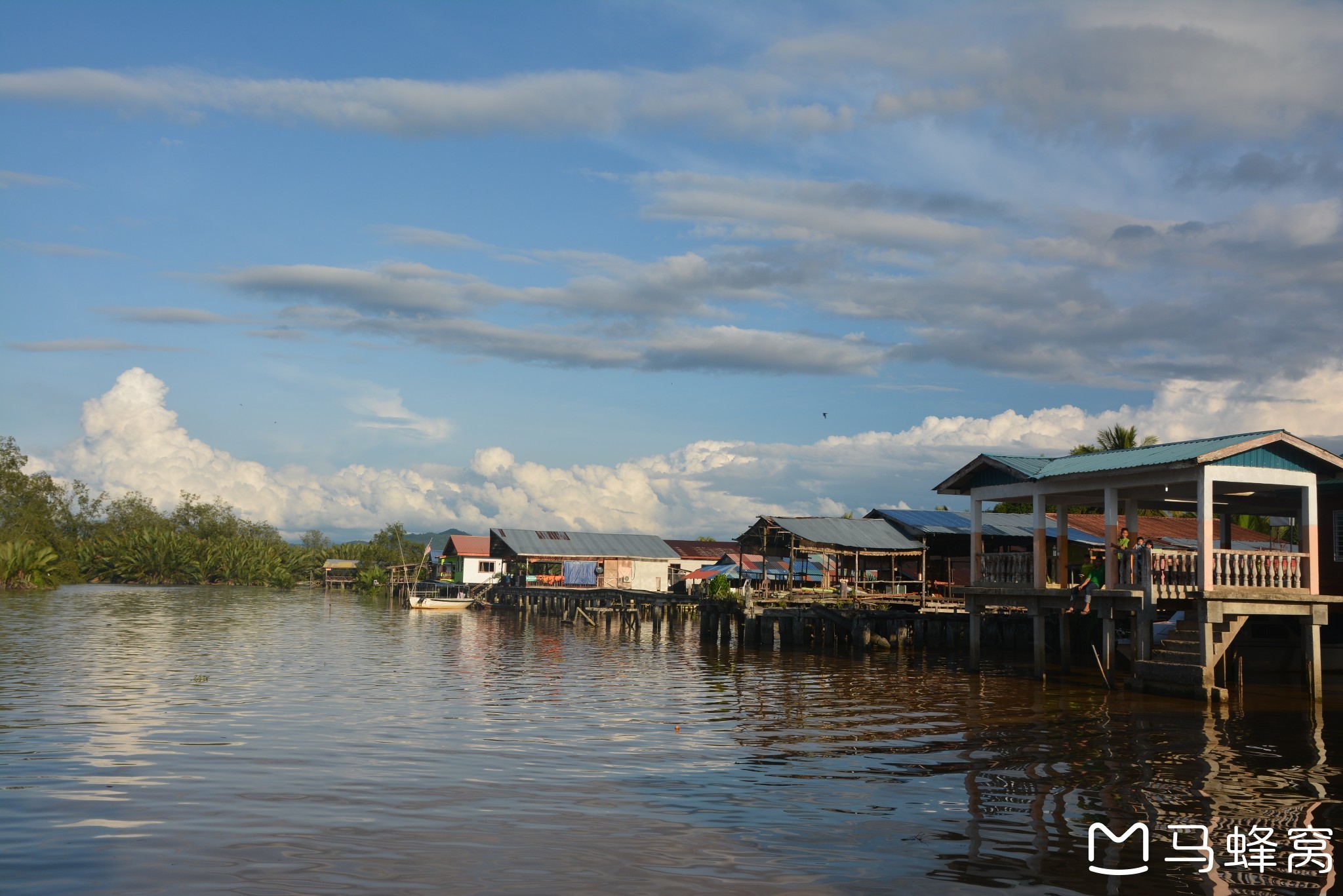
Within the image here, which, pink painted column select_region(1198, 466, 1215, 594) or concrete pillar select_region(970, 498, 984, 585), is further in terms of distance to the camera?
concrete pillar select_region(970, 498, 984, 585)

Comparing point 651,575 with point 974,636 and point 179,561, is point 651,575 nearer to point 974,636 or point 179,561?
point 974,636

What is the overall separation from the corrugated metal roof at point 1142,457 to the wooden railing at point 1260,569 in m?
2.41

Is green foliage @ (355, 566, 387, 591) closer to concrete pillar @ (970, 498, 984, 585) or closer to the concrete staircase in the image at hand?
concrete pillar @ (970, 498, 984, 585)

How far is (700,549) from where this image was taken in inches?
3236

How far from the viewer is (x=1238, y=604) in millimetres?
22703

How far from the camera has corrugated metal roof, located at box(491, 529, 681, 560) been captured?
75.2 metres

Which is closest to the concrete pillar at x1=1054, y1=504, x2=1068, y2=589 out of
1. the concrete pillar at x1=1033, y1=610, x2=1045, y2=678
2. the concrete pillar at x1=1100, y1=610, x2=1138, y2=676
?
the concrete pillar at x1=1033, y1=610, x2=1045, y2=678

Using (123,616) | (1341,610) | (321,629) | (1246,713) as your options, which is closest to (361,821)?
(1246,713)

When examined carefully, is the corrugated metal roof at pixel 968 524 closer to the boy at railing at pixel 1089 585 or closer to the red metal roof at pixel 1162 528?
the red metal roof at pixel 1162 528

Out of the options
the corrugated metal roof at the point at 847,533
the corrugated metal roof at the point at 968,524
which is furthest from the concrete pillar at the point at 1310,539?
the corrugated metal roof at the point at 847,533

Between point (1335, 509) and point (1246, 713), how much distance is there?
32.7 feet

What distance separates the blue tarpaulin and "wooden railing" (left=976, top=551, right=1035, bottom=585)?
151 ft

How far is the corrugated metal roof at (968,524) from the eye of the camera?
42.5 m

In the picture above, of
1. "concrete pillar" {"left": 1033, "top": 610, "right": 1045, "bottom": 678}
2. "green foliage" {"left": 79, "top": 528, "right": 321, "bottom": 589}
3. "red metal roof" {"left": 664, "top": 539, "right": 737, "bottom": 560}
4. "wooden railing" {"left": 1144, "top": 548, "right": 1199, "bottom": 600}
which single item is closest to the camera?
"wooden railing" {"left": 1144, "top": 548, "right": 1199, "bottom": 600}
